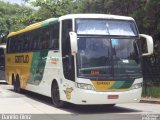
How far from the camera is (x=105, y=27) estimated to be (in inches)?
580

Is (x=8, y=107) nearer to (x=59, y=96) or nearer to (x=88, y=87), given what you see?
(x=59, y=96)

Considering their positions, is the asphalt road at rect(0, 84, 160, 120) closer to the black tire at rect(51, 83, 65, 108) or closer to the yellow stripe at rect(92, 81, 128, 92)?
the black tire at rect(51, 83, 65, 108)

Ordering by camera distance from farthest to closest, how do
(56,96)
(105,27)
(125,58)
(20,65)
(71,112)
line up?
(20,65), (56,96), (105,27), (71,112), (125,58)

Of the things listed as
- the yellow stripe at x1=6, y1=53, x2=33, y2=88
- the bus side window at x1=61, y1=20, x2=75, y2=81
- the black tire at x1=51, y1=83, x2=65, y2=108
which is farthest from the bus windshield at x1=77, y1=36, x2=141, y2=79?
the yellow stripe at x1=6, y1=53, x2=33, y2=88

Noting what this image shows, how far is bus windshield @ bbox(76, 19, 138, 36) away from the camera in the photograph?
1440 cm

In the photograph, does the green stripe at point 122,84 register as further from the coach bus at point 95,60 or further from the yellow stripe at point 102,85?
the yellow stripe at point 102,85

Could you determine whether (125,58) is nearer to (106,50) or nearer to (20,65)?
(106,50)

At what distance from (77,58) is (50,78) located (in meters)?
2.94

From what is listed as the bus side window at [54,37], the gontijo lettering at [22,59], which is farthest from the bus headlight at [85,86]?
the gontijo lettering at [22,59]

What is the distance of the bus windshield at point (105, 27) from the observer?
14.4 metres

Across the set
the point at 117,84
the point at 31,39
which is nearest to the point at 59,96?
the point at 117,84

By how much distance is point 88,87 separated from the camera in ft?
45.3

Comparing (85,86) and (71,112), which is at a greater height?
(85,86)

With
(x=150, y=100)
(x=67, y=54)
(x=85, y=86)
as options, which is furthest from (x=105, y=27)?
(x=150, y=100)
